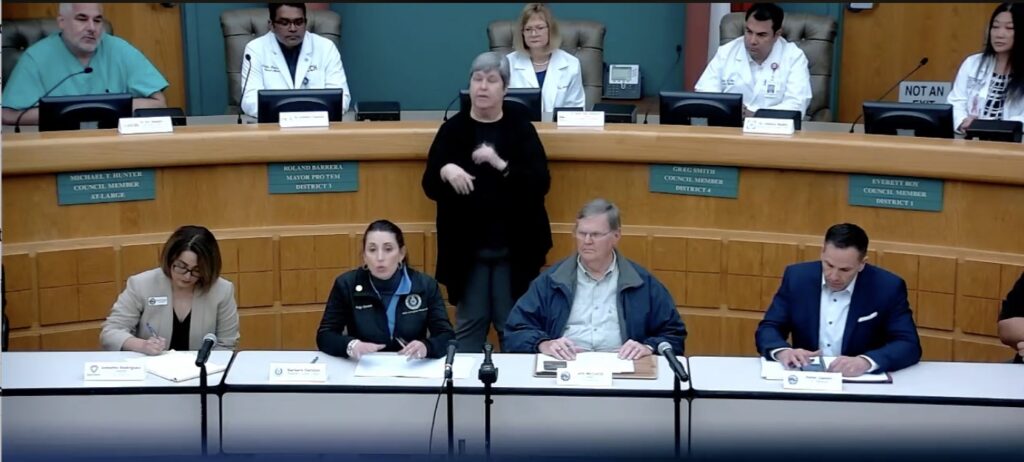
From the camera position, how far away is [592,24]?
6797 mm

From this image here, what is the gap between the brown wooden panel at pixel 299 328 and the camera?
520 centimetres

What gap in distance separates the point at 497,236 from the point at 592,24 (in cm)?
237

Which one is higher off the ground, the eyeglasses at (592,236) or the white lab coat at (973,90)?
the white lab coat at (973,90)

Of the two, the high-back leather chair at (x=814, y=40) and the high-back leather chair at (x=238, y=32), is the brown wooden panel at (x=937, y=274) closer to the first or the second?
the high-back leather chair at (x=814, y=40)

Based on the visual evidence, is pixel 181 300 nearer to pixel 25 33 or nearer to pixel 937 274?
pixel 937 274

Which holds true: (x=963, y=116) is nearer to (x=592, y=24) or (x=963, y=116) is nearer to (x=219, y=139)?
(x=592, y=24)

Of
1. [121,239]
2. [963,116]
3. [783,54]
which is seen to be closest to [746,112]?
[783,54]

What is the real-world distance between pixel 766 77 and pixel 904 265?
1531 mm

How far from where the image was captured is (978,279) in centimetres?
480

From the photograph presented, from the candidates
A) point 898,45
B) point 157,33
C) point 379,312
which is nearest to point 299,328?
point 379,312

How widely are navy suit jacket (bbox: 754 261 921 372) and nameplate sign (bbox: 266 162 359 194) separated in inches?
72.6

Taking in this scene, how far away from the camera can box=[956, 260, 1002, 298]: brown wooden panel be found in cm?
478

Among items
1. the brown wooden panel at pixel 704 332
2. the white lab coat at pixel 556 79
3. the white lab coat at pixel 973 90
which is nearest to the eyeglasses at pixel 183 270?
the brown wooden panel at pixel 704 332

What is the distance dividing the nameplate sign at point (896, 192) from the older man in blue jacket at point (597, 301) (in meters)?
1.26
